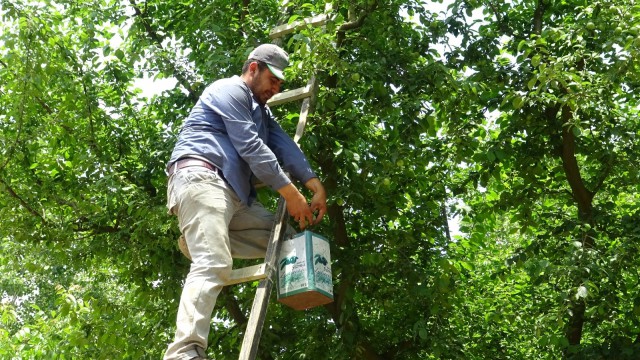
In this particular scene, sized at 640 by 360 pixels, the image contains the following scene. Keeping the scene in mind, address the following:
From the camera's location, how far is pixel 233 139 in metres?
4.56

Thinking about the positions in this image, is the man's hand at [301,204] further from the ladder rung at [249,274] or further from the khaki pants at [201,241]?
the ladder rung at [249,274]

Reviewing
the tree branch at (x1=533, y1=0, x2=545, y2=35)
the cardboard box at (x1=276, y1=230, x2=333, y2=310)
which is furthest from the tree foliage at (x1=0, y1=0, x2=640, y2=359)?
the cardboard box at (x1=276, y1=230, x2=333, y2=310)

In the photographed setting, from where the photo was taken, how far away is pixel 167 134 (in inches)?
358

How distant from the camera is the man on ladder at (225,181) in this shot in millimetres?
4180

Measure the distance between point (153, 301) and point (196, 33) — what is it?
9.78 ft

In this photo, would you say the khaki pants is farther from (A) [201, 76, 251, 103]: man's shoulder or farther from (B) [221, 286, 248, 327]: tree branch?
(B) [221, 286, 248, 327]: tree branch

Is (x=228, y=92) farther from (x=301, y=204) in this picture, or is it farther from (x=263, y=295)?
(x=263, y=295)

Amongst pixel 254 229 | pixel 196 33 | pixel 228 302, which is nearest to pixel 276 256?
pixel 254 229

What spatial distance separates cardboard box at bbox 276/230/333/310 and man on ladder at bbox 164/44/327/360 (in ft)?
0.45

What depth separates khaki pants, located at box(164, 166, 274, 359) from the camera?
4059 mm

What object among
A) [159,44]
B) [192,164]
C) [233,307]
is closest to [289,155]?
[192,164]

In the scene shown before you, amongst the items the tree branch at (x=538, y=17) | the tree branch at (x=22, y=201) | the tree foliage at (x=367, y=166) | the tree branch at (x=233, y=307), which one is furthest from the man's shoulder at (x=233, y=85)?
the tree branch at (x=538, y=17)

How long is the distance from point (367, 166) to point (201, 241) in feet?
12.6

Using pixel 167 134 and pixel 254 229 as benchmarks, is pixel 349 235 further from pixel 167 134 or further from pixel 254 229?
pixel 254 229
